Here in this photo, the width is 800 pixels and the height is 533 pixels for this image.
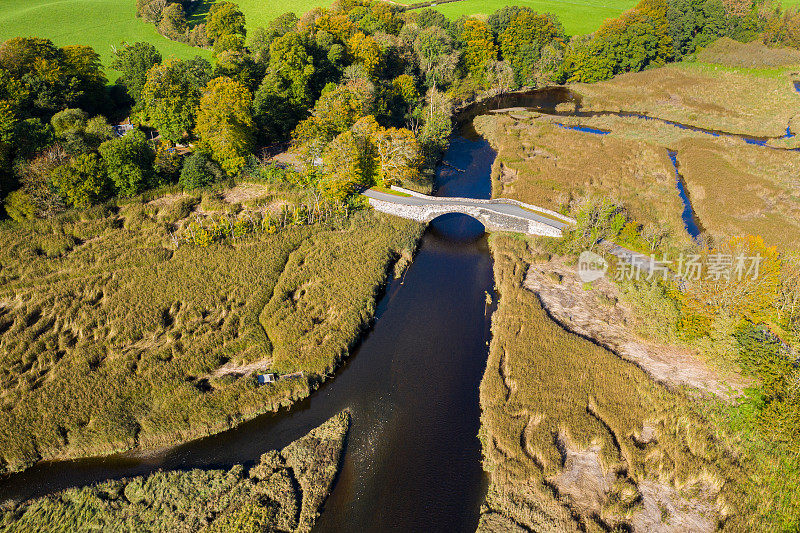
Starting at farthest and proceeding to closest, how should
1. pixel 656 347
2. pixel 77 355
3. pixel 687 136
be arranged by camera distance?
pixel 687 136, pixel 656 347, pixel 77 355

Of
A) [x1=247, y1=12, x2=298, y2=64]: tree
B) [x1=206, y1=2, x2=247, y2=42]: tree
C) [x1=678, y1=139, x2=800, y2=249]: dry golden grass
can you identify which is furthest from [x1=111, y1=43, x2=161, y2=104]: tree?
[x1=678, y1=139, x2=800, y2=249]: dry golden grass

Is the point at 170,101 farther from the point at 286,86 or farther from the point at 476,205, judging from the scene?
the point at 476,205

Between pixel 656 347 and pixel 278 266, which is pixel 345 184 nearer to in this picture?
pixel 278 266

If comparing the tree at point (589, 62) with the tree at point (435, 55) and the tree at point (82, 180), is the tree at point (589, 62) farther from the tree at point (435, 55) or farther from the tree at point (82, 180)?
the tree at point (82, 180)

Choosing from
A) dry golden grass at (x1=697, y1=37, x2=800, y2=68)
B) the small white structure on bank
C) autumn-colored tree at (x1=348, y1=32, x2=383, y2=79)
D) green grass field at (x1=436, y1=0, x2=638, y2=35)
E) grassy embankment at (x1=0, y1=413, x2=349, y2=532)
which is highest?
A: green grass field at (x1=436, y1=0, x2=638, y2=35)

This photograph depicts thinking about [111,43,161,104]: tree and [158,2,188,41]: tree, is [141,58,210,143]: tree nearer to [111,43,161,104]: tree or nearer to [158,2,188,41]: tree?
[111,43,161,104]: tree

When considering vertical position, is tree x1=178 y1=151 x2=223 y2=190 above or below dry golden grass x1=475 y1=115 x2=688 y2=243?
above

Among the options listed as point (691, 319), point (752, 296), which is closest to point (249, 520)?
point (691, 319)
